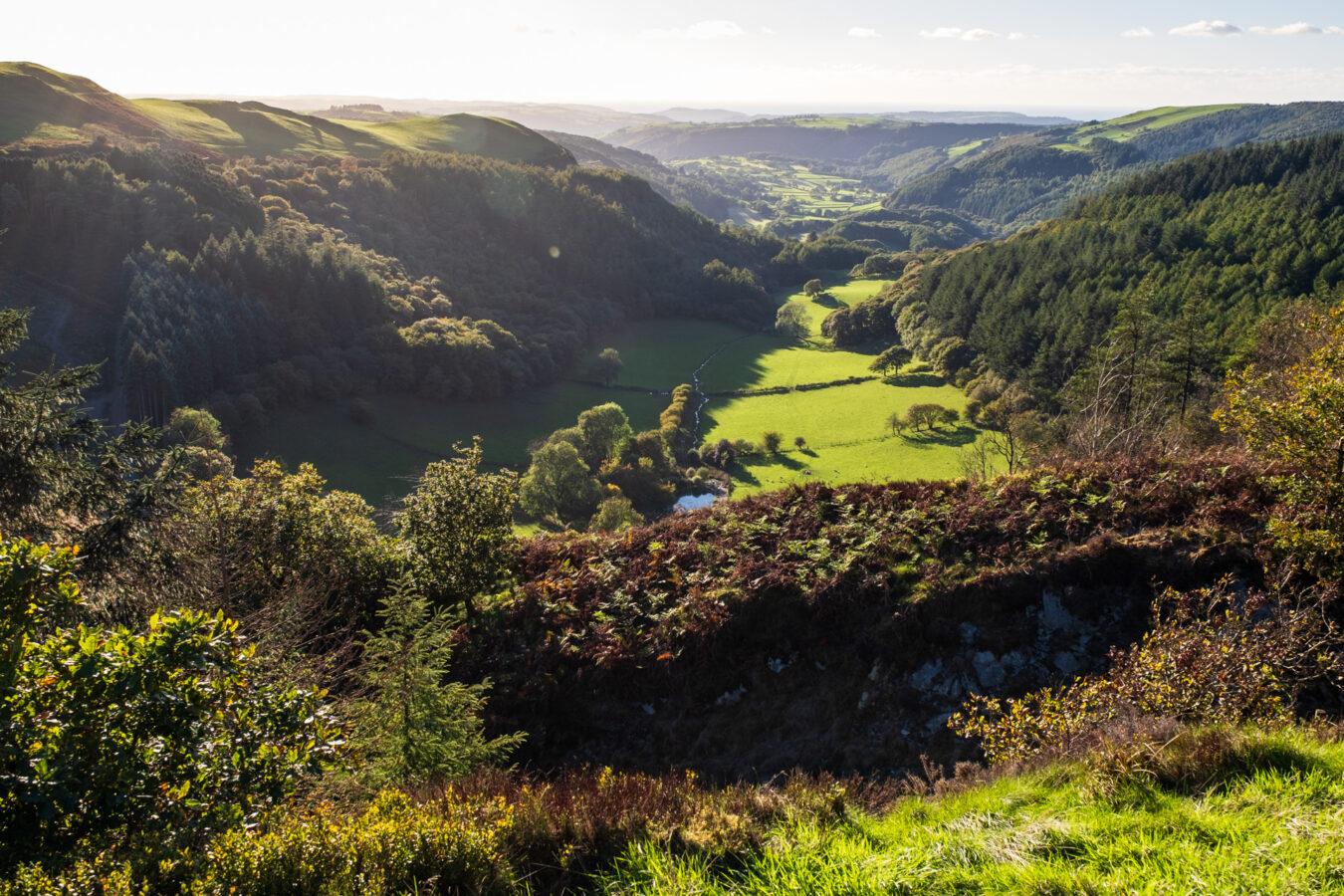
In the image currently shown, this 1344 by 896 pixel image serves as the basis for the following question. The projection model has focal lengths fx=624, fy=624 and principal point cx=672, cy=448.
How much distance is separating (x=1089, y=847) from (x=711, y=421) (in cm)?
8885

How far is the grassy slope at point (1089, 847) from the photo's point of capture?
15.7ft

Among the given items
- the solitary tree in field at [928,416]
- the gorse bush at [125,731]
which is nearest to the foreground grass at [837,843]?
the gorse bush at [125,731]

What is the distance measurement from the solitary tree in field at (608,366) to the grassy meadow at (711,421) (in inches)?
82.4

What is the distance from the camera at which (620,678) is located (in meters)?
14.7

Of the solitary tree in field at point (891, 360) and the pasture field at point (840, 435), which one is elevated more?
the solitary tree in field at point (891, 360)

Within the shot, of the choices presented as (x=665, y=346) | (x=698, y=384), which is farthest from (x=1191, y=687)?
(x=665, y=346)

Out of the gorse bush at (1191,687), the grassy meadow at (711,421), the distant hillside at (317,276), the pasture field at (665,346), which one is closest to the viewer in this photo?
the gorse bush at (1191,687)

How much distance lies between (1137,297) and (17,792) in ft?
166

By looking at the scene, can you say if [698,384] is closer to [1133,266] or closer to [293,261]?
[293,261]

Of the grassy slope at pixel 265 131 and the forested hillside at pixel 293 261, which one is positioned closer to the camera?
the forested hillside at pixel 293 261

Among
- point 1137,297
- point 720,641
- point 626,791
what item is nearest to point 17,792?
point 626,791

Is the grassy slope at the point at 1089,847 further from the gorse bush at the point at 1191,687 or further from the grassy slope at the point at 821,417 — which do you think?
the grassy slope at the point at 821,417

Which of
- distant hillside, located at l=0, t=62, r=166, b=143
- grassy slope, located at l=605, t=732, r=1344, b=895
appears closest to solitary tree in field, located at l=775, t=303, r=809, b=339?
distant hillside, located at l=0, t=62, r=166, b=143

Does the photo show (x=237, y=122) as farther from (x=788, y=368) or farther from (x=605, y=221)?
(x=788, y=368)
